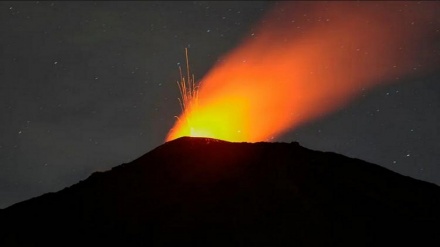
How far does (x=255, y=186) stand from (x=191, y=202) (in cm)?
464

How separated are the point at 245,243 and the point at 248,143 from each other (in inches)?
572

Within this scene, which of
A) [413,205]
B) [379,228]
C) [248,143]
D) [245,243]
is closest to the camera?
[245,243]

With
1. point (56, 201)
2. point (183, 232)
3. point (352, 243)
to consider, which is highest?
point (56, 201)

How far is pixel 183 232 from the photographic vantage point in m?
51.2

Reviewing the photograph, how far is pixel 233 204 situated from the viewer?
54.4 metres

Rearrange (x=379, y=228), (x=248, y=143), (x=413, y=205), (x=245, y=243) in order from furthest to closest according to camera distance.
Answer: (x=248, y=143) → (x=413, y=205) → (x=379, y=228) → (x=245, y=243)

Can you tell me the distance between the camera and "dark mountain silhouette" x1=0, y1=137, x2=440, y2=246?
169ft

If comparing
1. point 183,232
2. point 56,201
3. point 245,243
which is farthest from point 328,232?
point 56,201

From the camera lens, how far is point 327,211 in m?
54.8

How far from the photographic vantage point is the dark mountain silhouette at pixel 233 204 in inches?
2032

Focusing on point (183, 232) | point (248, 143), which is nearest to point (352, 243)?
point (183, 232)

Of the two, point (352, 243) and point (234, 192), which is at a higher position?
point (234, 192)

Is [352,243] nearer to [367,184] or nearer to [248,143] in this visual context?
[367,184]

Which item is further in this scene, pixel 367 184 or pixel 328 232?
pixel 367 184
